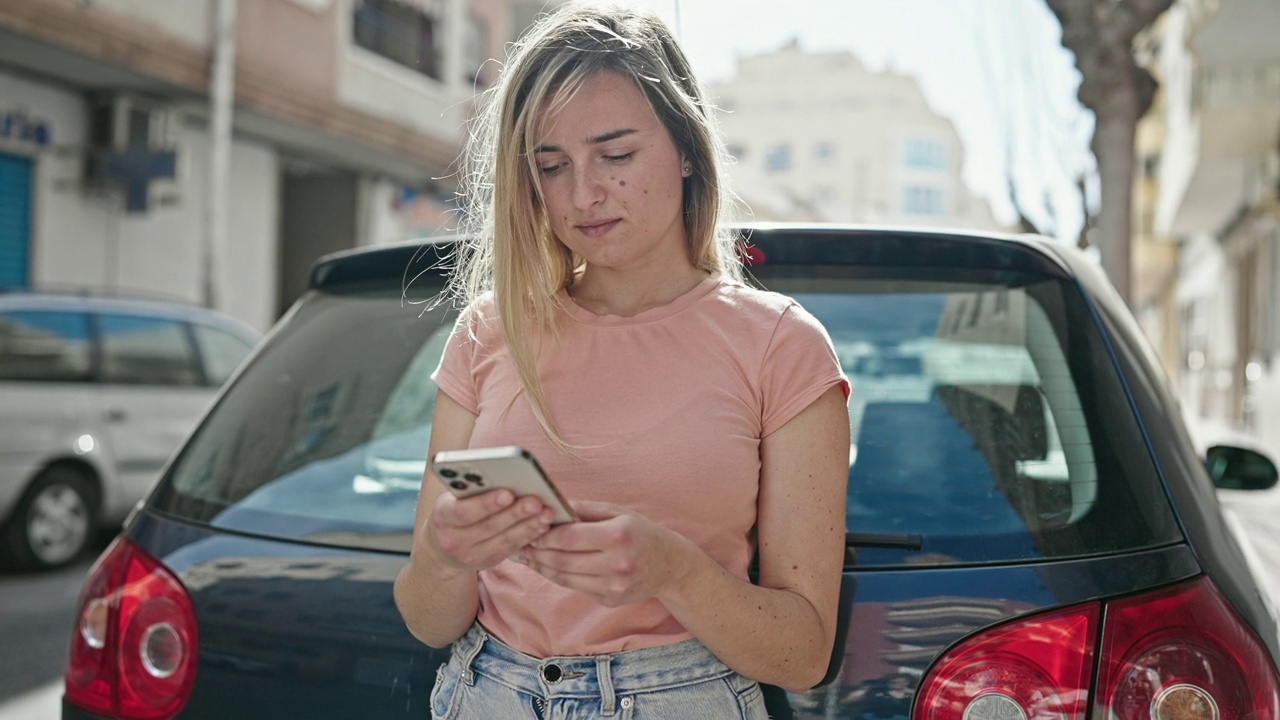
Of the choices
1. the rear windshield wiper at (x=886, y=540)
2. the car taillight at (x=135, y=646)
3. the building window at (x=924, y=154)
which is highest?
the building window at (x=924, y=154)

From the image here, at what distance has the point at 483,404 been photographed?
174 cm

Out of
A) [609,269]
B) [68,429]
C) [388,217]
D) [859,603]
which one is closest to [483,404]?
→ [609,269]

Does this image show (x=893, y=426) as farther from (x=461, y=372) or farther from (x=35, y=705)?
(x=35, y=705)

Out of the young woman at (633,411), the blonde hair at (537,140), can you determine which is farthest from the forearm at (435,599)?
the blonde hair at (537,140)

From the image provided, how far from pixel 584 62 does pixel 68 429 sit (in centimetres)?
679

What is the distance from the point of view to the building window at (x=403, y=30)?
17.7 m

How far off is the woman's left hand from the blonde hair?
267 millimetres

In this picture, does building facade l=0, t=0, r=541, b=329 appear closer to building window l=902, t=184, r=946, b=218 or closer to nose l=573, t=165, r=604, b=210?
nose l=573, t=165, r=604, b=210

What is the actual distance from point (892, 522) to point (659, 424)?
47cm

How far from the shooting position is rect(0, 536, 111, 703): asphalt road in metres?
5.35

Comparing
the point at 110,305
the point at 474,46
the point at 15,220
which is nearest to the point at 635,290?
the point at 110,305

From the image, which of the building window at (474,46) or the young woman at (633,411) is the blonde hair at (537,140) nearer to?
the young woman at (633,411)

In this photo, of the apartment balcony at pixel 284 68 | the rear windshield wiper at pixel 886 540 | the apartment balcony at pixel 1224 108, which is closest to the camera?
the rear windshield wiper at pixel 886 540

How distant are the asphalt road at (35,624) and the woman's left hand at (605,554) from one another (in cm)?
434
